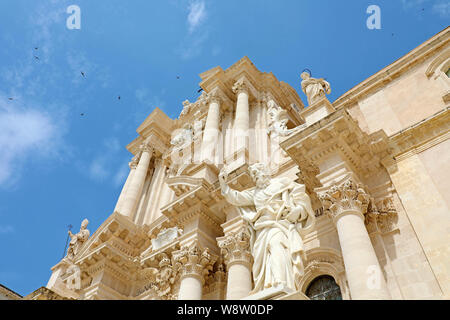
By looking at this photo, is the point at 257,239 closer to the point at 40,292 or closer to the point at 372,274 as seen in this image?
the point at 372,274

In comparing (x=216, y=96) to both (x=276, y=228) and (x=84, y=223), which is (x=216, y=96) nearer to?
(x=84, y=223)

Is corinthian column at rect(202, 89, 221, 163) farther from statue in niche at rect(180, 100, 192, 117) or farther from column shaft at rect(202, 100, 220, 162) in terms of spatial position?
statue in niche at rect(180, 100, 192, 117)

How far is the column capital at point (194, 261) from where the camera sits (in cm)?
1072

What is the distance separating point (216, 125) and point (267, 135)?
100 inches

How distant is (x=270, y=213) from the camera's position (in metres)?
7.24

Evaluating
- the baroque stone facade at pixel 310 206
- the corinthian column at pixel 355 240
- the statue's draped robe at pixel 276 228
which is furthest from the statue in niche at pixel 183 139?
the statue's draped robe at pixel 276 228

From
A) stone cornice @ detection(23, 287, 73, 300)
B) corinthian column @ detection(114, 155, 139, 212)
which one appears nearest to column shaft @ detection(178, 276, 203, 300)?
stone cornice @ detection(23, 287, 73, 300)

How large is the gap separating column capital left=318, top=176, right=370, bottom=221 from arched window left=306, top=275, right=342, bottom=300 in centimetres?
200

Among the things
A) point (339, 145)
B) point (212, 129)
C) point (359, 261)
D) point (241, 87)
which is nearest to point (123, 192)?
point (212, 129)

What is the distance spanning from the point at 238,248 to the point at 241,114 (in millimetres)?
8113

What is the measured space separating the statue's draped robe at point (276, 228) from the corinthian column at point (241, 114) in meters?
7.12

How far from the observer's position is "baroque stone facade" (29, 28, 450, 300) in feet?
24.4

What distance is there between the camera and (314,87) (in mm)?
13188

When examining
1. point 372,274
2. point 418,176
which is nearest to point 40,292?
point 372,274
